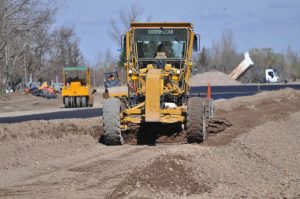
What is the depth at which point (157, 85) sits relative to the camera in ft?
51.8

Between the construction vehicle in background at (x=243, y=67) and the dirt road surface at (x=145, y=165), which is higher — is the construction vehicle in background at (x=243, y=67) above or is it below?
above

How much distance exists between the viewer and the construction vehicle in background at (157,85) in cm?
1555

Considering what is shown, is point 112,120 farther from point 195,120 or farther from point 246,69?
point 246,69

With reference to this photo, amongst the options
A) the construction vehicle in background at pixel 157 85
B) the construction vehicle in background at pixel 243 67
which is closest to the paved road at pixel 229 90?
the construction vehicle in background at pixel 157 85

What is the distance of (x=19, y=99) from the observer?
5159cm

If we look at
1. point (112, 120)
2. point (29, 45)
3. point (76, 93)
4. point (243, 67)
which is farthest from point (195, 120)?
point (243, 67)

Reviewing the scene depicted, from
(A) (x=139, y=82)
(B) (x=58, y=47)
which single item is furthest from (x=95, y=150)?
(B) (x=58, y=47)

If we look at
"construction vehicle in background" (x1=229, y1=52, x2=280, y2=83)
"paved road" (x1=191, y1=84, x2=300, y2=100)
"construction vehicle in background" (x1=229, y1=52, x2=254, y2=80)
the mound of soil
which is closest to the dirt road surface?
"paved road" (x1=191, y1=84, x2=300, y2=100)

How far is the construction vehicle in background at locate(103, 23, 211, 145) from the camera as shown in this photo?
15547 millimetres

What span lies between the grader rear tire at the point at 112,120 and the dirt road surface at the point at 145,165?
0.30 m

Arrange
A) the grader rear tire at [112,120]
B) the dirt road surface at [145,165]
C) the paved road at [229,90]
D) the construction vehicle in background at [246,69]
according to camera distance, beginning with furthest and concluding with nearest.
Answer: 1. the construction vehicle in background at [246,69]
2. the paved road at [229,90]
3. the grader rear tire at [112,120]
4. the dirt road surface at [145,165]

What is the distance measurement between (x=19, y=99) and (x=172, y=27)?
36.0m

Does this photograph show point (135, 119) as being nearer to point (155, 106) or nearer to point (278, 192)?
point (155, 106)

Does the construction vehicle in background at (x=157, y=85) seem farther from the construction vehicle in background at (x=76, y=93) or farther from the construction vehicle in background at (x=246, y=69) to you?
the construction vehicle in background at (x=246, y=69)
